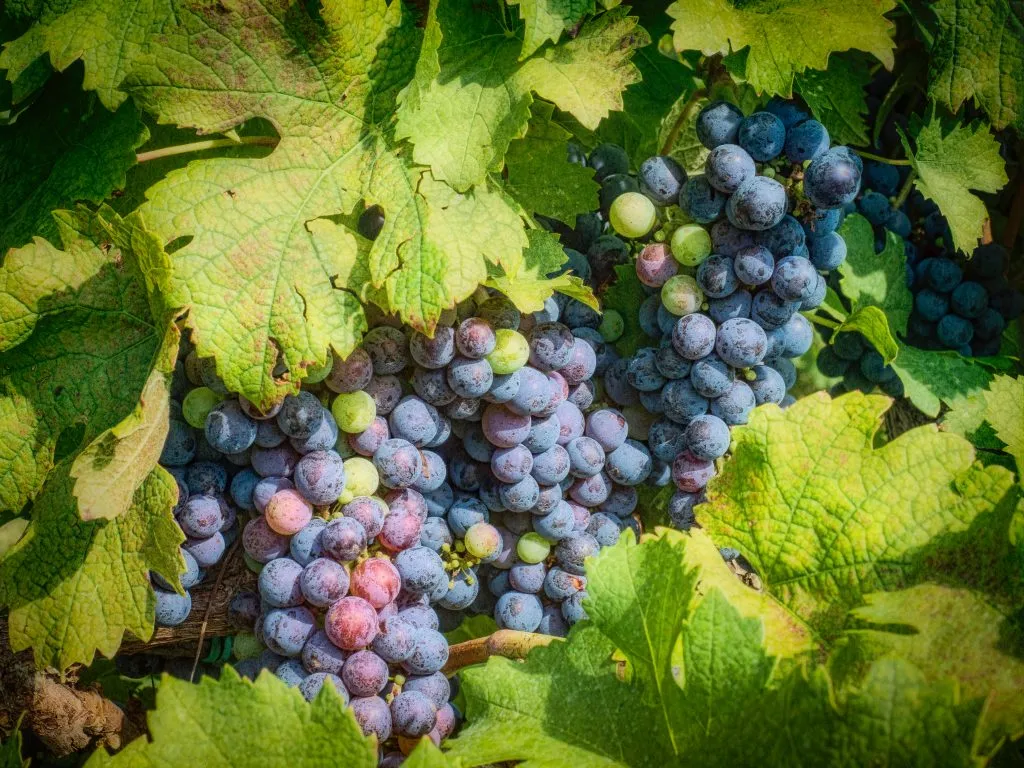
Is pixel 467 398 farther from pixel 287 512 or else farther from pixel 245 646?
pixel 245 646

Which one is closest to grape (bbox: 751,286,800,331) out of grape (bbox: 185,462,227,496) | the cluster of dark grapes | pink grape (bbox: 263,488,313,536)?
the cluster of dark grapes

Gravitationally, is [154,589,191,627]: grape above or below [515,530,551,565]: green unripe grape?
above

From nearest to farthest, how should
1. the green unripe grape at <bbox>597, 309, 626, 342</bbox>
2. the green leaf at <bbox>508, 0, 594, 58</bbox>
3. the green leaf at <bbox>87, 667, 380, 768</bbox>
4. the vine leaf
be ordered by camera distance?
the vine leaf, the green leaf at <bbox>87, 667, 380, 768</bbox>, the green leaf at <bbox>508, 0, 594, 58</bbox>, the green unripe grape at <bbox>597, 309, 626, 342</bbox>

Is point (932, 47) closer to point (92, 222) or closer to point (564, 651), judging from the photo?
point (564, 651)

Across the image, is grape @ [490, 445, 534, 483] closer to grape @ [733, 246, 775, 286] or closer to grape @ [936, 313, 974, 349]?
grape @ [733, 246, 775, 286]

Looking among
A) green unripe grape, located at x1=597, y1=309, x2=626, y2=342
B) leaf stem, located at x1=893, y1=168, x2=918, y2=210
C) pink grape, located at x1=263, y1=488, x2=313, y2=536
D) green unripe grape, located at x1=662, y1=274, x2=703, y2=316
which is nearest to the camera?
pink grape, located at x1=263, y1=488, x2=313, y2=536

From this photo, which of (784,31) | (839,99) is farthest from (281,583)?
(839,99)

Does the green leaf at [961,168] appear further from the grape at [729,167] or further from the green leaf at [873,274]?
the grape at [729,167]
